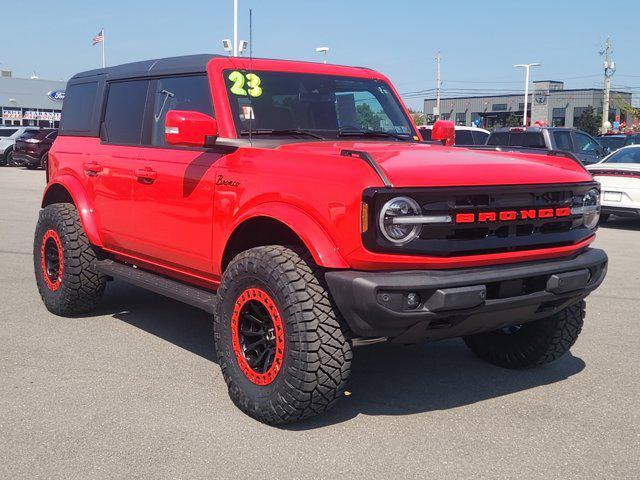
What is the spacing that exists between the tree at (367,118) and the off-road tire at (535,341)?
163 centimetres

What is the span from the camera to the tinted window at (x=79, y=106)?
6.05 meters

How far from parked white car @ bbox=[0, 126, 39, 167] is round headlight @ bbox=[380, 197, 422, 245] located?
93.9 feet

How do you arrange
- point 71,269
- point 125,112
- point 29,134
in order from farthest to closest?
point 29,134, point 71,269, point 125,112

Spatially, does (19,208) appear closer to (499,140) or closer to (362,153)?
(499,140)

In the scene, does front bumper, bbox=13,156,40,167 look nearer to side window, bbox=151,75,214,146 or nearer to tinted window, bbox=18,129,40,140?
tinted window, bbox=18,129,40,140

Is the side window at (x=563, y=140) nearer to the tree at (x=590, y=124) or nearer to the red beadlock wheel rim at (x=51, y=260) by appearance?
the red beadlock wheel rim at (x=51, y=260)

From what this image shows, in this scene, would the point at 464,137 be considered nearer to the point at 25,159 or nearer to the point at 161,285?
the point at 161,285

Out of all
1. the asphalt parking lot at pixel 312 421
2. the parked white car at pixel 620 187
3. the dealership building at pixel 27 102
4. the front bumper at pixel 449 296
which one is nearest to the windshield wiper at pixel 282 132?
the front bumper at pixel 449 296

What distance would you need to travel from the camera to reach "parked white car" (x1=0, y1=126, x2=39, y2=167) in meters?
29.7

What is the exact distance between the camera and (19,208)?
14.4 m

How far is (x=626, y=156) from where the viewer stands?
44.5 feet

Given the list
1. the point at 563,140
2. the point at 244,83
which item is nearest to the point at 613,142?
the point at 563,140

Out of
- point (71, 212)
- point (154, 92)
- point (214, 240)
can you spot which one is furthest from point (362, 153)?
point (71, 212)

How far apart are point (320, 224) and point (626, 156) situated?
37.7ft
